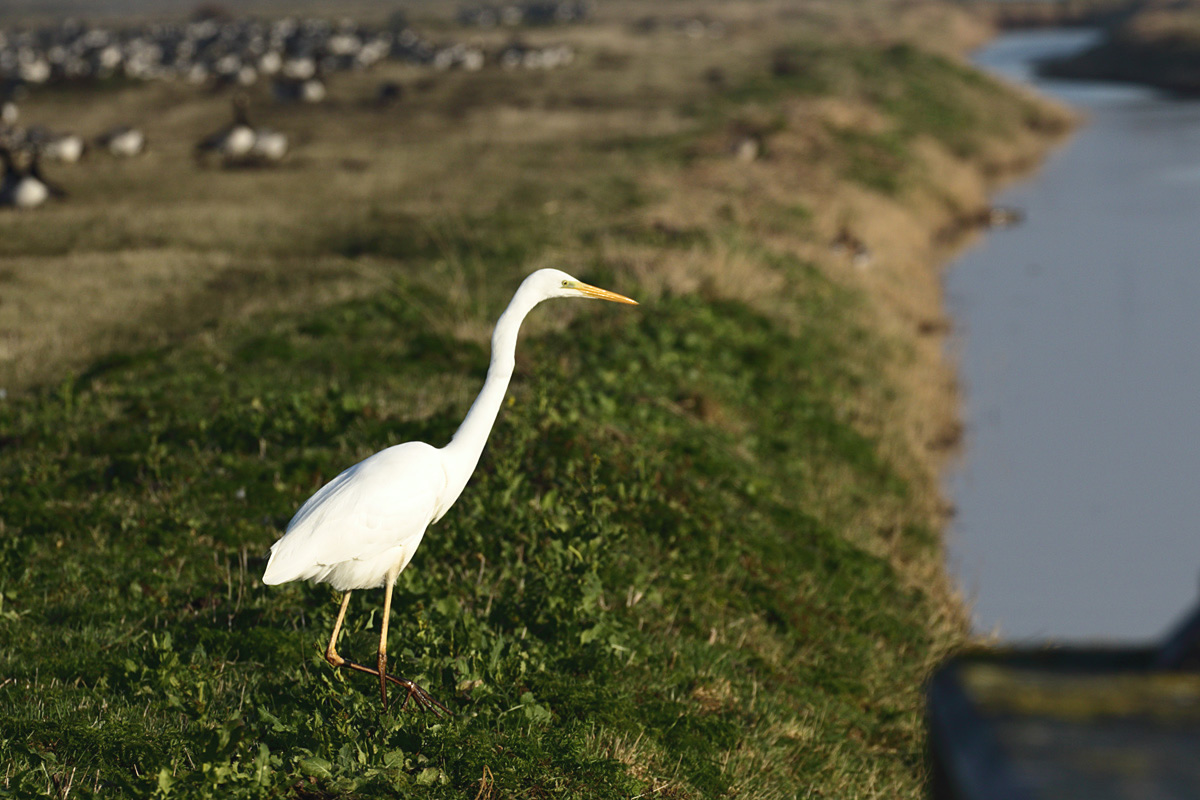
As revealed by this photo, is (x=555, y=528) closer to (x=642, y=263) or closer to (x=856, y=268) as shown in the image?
(x=642, y=263)

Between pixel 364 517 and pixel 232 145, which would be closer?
pixel 364 517

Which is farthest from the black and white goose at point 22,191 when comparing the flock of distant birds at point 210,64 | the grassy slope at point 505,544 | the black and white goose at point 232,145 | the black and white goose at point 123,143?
the black and white goose at point 123,143

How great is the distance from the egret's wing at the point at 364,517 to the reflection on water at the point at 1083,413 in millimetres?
5617

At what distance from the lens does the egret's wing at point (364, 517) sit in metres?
5.34

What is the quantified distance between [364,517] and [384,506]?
4.1 inches

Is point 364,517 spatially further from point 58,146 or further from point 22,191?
point 58,146

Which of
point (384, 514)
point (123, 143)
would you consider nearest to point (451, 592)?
point (384, 514)

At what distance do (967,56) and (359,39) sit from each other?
32.7 meters

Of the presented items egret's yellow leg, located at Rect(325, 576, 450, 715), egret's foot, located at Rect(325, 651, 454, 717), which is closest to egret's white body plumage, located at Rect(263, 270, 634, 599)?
egret's yellow leg, located at Rect(325, 576, 450, 715)

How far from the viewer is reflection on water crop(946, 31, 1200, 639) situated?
36.8 feet

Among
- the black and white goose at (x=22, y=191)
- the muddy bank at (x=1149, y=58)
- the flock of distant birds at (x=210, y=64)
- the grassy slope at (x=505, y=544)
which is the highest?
the grassy slope at (x=505, y=544)

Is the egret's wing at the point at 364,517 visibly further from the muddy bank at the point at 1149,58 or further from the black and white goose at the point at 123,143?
the muddy bank at the point at 1149,58

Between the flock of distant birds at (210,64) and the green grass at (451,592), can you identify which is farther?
the flock of distant birds at (210,64)

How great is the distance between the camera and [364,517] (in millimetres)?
5379
